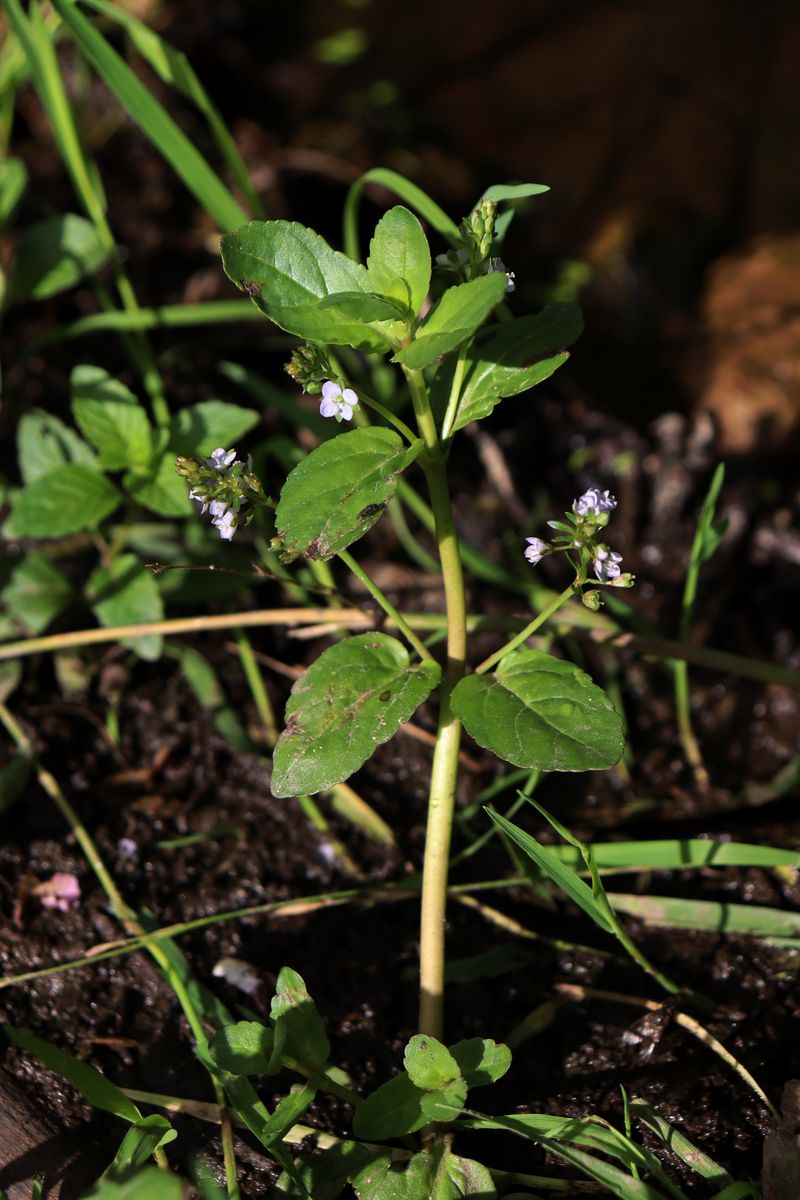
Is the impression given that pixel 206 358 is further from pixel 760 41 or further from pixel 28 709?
pixel 760 41

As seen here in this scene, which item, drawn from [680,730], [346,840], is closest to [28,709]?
[346,840]

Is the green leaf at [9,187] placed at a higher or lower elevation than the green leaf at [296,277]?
higher

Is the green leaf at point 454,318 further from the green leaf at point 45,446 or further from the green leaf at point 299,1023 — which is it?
the green leaf at point 45,446

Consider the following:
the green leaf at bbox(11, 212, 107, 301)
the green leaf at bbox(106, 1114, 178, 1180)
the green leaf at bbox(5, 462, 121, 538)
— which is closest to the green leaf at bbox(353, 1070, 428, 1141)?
the green leaf at bbox(106, 1114, 178, 1180)

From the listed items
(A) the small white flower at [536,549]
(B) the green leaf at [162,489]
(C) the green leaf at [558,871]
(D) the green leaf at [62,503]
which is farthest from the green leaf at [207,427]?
(C) the green leaf at [558,871]

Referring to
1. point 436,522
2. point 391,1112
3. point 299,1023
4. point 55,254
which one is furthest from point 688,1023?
point 55,254

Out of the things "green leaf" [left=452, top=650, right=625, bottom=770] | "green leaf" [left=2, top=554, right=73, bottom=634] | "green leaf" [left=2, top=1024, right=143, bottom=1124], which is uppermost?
"green leaf" [left=2, top=554, right=73, bottom=634]

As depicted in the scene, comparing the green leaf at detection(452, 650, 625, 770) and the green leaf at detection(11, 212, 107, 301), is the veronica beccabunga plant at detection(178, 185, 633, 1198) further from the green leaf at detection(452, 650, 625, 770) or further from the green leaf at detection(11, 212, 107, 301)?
the green leaf at detection(11, 212, 107, 301)
